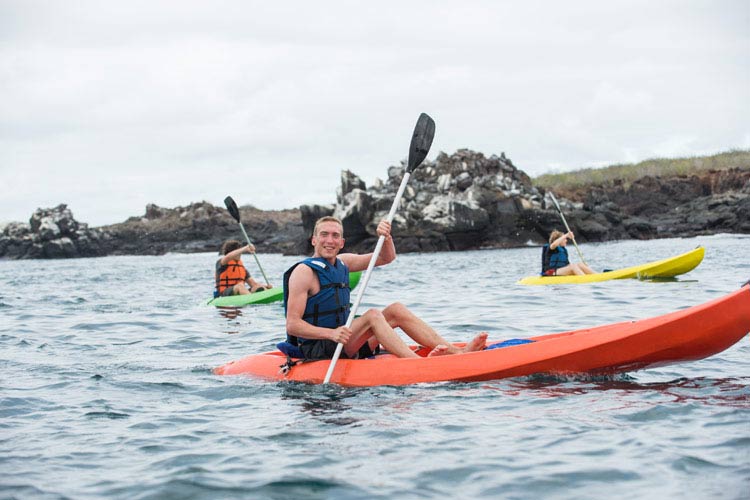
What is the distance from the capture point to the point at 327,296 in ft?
18.4

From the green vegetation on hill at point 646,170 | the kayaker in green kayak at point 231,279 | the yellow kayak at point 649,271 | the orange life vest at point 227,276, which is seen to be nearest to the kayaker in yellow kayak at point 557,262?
the yellow kayak at point 649,271

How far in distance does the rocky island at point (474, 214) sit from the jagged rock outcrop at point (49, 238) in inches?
2.3

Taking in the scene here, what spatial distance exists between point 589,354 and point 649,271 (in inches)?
372

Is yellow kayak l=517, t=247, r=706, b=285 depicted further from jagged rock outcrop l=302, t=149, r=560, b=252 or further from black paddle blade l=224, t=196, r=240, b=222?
jagged rock outcrop l=302, t=149, r=560, b=252

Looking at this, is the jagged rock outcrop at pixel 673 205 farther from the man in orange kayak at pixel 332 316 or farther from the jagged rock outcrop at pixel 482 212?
the man in orange kayak at pixel 332 316

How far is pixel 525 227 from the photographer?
34.8m

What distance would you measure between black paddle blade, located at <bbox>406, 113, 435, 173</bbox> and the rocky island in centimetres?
2676

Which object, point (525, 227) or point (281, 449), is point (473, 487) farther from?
point (525, 227)

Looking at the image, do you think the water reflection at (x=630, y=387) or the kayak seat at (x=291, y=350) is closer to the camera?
the water reflection at (x=630, y=387)

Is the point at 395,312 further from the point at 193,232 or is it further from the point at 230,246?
the point at 193,232

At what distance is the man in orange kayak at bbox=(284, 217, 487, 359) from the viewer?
5523 mm

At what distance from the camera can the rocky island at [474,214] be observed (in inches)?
1340

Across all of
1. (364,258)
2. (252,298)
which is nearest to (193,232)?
(252,298)

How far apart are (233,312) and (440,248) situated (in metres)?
22.8
